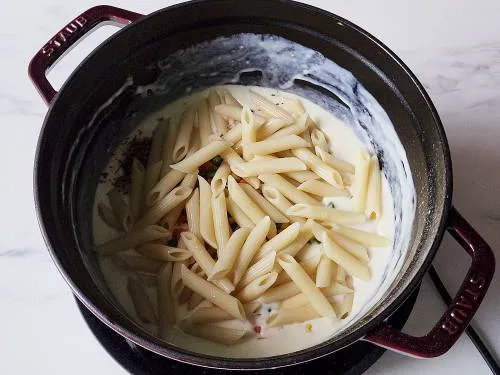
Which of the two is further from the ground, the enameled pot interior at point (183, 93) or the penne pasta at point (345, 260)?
the enameled pot interior at point (183, 93)

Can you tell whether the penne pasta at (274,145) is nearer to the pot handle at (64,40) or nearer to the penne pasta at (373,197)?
the penne pasta at (373,197)

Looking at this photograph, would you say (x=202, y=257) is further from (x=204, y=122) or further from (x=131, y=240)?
(x=204, y=122)

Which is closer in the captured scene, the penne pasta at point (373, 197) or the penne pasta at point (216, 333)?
the penne pasta at point (216, 333)

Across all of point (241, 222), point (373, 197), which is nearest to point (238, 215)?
point (241, 222)

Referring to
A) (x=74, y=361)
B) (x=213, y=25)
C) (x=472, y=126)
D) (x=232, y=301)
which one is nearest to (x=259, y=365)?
(x=232, y=301)

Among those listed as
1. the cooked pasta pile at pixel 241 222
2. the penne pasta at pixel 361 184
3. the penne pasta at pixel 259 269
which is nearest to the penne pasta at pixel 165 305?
the cooked pasta pile at pixel 241 222

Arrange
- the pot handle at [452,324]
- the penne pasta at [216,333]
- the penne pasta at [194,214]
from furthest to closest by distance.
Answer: the penne pasta at [194,214] → the penne pasta at [216,333] → the pot handle at [452,324]
